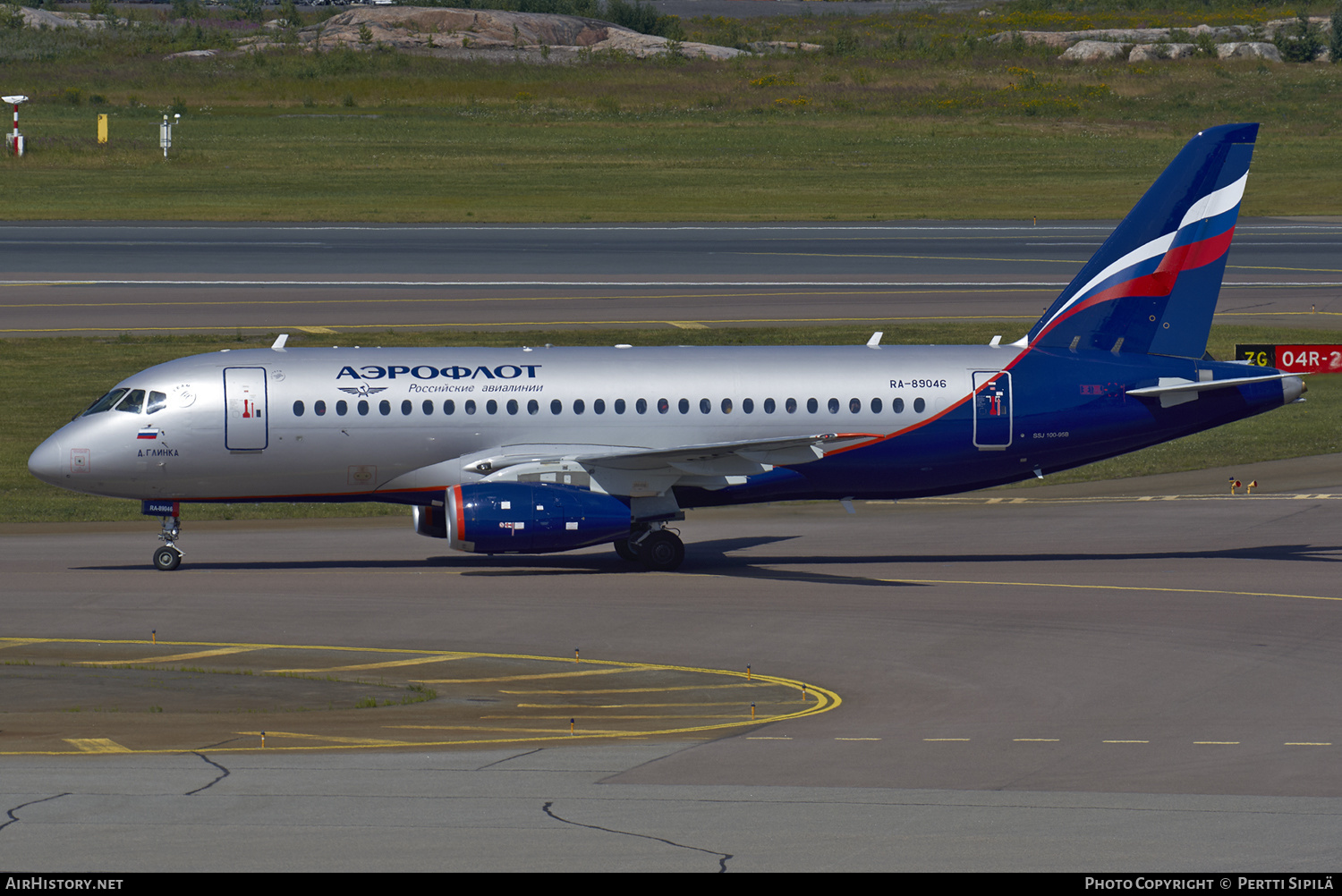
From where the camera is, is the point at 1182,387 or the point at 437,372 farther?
the point at 1182,387

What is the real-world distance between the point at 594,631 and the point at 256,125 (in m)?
105

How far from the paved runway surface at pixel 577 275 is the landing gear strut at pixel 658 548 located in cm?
2758

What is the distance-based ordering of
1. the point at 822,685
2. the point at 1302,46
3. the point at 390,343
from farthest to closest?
1. the point at 1302,46
2. the point at 390,343
3. the point at 822,685

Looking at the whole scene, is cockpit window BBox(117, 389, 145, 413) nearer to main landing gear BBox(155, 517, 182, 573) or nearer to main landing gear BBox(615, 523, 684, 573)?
main landing gear BBox(155, 517, 182, 573)

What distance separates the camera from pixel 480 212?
303ft

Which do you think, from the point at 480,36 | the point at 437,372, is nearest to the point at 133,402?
the point at 437,372

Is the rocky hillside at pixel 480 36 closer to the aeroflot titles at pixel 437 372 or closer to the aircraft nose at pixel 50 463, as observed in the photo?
the aeroflot titles at pixel 437 372

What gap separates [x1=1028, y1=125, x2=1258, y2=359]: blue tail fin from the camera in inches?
1395

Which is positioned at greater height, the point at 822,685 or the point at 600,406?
the point at 600,406

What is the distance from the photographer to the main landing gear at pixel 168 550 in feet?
109

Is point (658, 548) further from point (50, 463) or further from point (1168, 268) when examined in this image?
point (1168, 268)

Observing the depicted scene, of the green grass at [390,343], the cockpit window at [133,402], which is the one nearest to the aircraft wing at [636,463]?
the cockpit window at [133,402]

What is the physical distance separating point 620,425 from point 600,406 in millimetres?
529

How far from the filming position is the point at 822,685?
24719 millimetres
